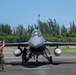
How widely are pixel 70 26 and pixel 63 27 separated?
3.56m

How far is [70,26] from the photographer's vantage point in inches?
6407

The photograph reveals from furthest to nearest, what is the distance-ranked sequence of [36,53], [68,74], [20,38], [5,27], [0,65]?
[5,27], [20,38], [36,53], [0,65], [68,74]

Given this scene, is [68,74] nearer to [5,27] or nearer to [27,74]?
[27,74]

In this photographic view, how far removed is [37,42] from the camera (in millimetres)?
21828

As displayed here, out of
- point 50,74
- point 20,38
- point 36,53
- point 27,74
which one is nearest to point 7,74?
point 27,74

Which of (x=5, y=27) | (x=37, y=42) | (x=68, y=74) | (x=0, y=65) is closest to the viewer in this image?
(x=68, y=74)

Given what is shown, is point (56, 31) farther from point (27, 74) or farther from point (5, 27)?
point (27, 74)

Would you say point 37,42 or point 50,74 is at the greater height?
point 37,42

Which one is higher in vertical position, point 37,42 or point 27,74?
point 37,42

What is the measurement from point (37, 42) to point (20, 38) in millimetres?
84605

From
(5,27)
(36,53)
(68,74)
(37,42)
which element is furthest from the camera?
(5,27)

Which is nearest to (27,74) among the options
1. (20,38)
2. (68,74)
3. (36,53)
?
(68,74)

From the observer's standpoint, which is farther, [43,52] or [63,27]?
[63,27]

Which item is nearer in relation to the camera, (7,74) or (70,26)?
(7,74)
